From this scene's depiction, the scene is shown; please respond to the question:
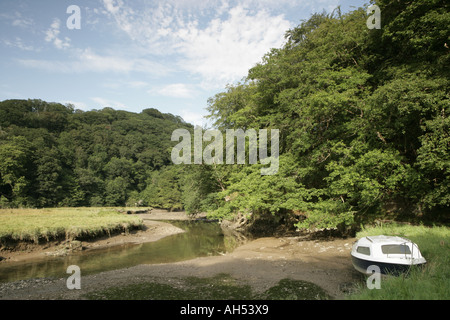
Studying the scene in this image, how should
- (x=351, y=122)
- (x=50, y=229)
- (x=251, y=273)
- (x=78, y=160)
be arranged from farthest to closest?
1. (x=78, y=160)
2. (x=50, y=229)
3. (x=351, y=122)
4. (x=251, y=273)

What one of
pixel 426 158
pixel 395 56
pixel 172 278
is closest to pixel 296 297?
pixel 172 278

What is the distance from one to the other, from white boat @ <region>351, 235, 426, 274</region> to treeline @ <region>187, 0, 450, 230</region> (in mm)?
4859

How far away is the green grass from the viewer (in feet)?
28.7

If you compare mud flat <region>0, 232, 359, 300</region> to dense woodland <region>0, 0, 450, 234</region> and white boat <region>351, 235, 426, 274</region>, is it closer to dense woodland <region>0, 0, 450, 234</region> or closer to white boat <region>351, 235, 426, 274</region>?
white boat <region>351, 235, 426, 274</region>

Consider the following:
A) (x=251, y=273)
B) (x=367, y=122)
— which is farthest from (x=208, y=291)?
(x=367, y=122)

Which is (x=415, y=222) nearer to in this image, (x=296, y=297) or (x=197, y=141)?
(x=296, y=297)

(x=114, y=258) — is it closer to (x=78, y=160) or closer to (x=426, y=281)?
(x=426, y=281)

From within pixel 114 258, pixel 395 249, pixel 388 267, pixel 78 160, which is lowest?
pixel 114 258

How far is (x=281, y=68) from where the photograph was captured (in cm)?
2212

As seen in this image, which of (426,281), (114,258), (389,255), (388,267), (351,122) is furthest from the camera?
(114,258)

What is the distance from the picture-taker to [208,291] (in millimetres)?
9617

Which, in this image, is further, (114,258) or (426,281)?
(114,258)

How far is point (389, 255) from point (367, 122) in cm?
896
